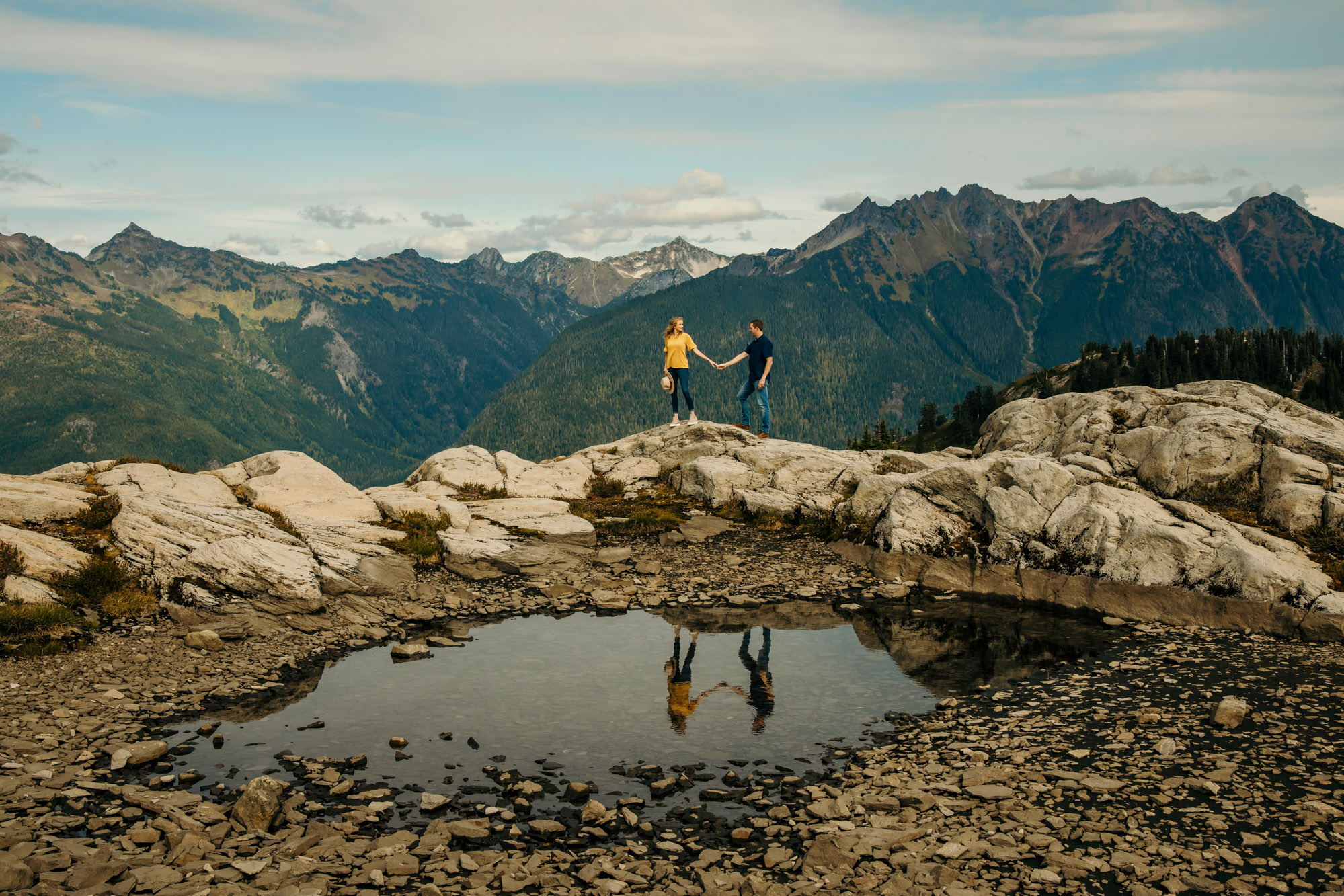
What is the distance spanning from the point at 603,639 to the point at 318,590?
319 inches

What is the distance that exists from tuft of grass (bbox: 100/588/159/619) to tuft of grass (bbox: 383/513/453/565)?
7.07 metres

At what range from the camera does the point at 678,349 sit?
114 ft

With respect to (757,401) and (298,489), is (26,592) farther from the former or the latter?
(757,401)

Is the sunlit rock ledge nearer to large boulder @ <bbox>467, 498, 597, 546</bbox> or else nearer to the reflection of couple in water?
large boulder @ <bbox>467, 498, 597, 546</bbox>

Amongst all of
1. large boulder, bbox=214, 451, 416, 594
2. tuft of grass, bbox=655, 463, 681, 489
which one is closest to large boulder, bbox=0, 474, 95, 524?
large boulder, bbox=214, 451, 416, 594

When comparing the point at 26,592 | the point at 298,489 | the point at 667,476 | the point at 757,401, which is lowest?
the point at 26,592

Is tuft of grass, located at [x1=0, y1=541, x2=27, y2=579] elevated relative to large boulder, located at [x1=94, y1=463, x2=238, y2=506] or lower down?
lower down

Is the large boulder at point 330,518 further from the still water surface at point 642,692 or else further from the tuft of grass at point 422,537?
the still water surface at point 642,692

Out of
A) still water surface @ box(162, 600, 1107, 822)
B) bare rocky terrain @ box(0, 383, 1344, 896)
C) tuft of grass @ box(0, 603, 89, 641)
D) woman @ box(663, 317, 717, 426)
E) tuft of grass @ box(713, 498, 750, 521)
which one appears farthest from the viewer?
woman @ box(663, 317, 717, 426)

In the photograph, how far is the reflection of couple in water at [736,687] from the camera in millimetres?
16641

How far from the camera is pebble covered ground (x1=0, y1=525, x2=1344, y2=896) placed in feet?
34.8

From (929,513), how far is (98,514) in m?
25.9

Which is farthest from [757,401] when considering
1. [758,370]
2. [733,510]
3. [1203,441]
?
[1203,441]

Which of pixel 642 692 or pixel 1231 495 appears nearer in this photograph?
pixel 642 692
